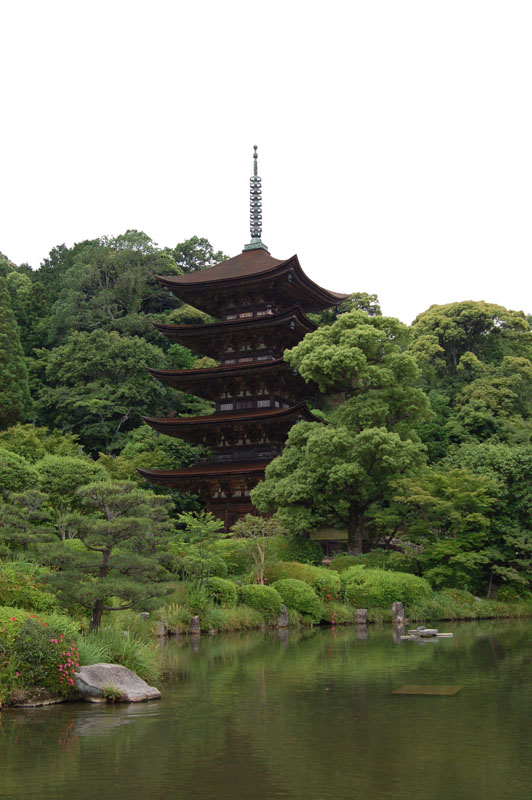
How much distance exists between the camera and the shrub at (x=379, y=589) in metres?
27.4

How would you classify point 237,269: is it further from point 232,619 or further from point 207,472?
point 232,619

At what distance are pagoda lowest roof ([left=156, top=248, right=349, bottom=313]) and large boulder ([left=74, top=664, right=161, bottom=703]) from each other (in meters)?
29.0

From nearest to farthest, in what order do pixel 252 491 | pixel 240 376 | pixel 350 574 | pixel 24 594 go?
pixel 24 594 < pixel 350 574 < pixel 252 491 < pixel 240 376

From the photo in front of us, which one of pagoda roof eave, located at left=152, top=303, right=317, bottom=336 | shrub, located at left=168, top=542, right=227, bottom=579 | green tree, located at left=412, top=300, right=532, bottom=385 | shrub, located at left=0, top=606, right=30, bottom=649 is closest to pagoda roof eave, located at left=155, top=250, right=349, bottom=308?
pagoda roof eave, located at left=152, top=303, right=317, bottom=336

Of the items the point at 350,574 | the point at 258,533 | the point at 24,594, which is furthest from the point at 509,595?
the point at 24,594

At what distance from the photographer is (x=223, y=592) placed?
24984mm

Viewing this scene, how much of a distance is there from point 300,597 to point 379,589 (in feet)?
10.2

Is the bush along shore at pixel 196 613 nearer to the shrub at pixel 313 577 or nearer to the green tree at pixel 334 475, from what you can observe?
the shrub at pixel 313 577

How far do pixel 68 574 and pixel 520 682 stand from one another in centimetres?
784

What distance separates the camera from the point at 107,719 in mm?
10680

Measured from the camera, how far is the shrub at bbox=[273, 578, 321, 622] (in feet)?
85.1

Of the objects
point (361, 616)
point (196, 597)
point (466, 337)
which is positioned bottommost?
point (361, 616)

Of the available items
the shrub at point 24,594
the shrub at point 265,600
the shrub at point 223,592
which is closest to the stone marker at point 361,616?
the shrub at point 265,600

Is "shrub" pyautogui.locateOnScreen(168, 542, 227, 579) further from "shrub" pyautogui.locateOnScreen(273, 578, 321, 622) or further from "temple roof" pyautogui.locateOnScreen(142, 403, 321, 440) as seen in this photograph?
"temple roof" pyautogui.locateOnScreen(142, 403, 321, 440)
